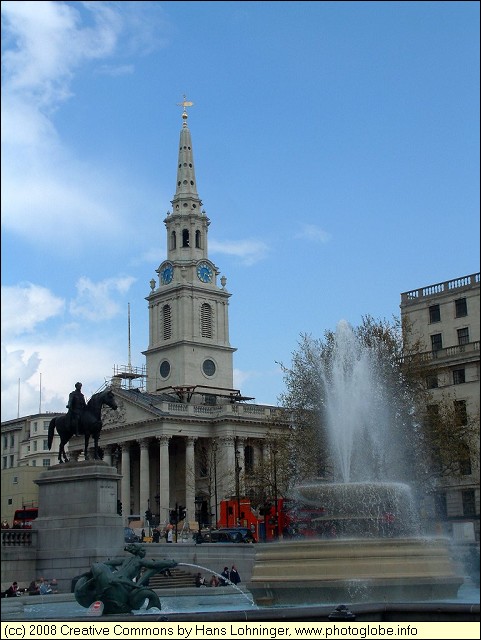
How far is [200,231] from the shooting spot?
4742 inches

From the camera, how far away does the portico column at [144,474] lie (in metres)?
98.5

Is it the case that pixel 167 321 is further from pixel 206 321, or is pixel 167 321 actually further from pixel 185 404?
pixel 185 404

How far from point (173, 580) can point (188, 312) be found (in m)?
77.0

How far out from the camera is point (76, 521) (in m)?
38.3

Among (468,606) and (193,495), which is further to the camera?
(193,495)

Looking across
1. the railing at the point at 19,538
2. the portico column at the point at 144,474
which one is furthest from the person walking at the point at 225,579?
the portico column at the point at 144,474

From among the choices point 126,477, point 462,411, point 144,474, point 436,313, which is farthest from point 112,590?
point 126,477

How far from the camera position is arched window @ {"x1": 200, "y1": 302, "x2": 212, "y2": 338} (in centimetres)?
11631

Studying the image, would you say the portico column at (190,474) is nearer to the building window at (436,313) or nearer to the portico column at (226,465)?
the portico column at (226,465)

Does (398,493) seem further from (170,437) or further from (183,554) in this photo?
(170,437)

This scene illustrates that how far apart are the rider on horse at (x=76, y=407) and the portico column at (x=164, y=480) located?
56.3m

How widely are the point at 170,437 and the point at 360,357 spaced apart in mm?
50359

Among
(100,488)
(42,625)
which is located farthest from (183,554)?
(42,625)

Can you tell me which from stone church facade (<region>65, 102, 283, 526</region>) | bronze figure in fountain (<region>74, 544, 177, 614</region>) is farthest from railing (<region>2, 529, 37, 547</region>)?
stone church facade (<region>65, 102, 283, 526</region>)
